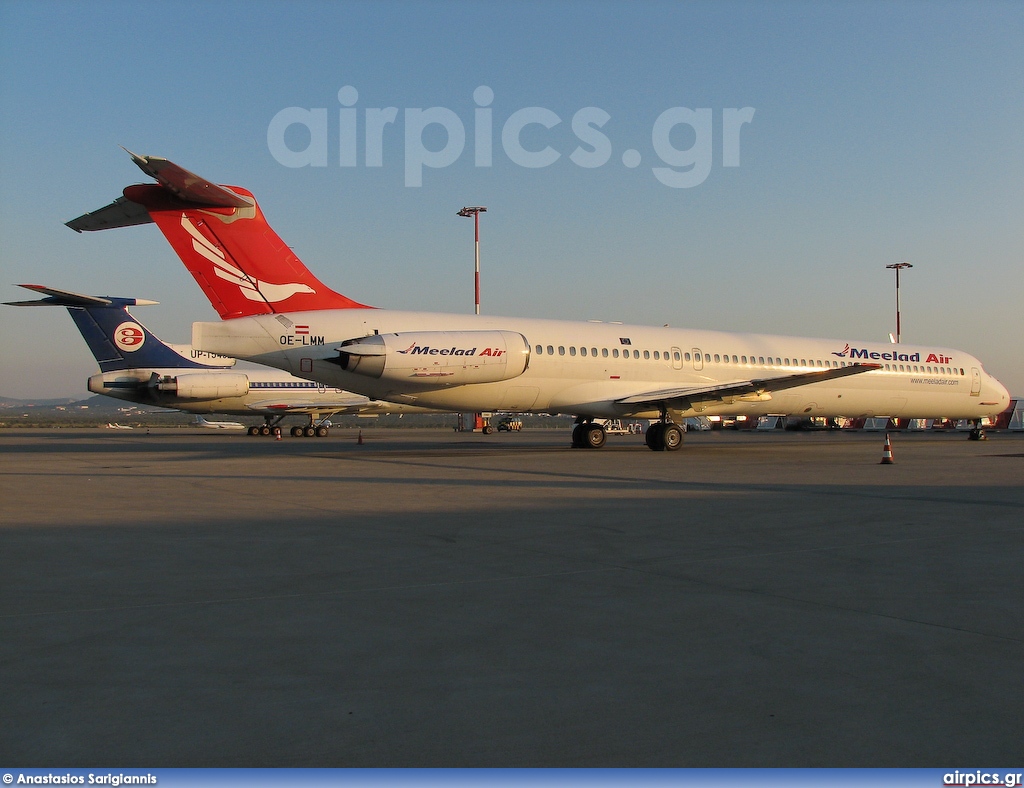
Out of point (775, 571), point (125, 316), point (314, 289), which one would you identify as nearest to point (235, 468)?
point (314, 289)

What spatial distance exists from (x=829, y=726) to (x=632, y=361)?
20.2 meters

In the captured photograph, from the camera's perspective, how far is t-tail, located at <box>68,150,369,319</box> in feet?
55.3

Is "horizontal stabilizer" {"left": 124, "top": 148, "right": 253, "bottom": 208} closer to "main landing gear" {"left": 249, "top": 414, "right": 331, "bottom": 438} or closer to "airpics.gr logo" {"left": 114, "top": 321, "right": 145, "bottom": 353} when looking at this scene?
"airpics.gr logo" {"left": 114, "top": 321, "right": 145, "bottom": 353}

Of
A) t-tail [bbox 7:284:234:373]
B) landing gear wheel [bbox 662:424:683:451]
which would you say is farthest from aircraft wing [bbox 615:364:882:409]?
t-tail [bbox 7:284:234:373]

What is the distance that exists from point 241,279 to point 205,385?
76.3ft

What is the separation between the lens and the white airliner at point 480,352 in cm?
1803

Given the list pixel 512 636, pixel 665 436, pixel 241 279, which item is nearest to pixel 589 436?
pixel 665 436

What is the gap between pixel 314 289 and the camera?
19.5m

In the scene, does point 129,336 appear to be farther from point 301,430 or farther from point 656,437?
point 656,437

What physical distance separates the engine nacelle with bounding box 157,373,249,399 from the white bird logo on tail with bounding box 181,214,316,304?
2227 centimetres

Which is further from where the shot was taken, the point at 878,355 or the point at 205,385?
the point at 205,385

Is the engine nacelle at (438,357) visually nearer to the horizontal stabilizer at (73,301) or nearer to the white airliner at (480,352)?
the white airliner at (480,352)

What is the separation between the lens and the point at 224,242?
18172 mm

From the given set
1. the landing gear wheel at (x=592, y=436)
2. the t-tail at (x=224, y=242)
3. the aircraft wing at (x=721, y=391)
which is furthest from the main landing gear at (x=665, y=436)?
the t-tail at (x=224, y=242)
